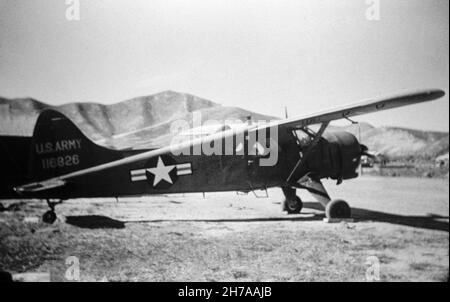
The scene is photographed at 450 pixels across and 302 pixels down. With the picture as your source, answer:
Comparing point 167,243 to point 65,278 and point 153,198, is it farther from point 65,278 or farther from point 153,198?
point 153,198

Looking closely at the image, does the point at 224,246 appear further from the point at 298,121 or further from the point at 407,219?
the point at 407,219

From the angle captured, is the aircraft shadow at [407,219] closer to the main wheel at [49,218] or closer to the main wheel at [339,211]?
the main wheel at [339,211]

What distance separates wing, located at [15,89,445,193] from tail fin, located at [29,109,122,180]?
0.16 m

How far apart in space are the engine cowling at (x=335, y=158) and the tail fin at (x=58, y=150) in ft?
13.4

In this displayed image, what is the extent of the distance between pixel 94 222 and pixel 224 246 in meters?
2.51

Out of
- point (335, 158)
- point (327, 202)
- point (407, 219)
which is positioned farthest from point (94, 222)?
point (407, 219)

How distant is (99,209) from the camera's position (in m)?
6.25

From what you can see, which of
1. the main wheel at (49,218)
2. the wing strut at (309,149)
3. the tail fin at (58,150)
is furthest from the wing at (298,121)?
the main wheel at (49,218)

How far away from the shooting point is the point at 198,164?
212 inches

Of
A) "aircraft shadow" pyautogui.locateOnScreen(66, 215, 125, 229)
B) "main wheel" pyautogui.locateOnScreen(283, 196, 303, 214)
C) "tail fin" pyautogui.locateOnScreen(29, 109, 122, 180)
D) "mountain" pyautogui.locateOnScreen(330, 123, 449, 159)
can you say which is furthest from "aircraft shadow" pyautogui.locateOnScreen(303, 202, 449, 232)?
"mountain" pyautogui.locateOnScreen(330, 123, 449, 159)

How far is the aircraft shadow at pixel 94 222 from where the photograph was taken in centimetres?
469

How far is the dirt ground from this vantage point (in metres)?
3.24

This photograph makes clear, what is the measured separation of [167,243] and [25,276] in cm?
161
